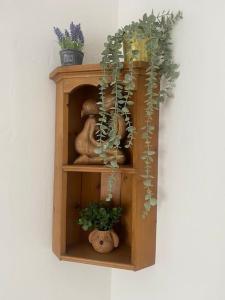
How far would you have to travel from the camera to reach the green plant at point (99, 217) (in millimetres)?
1055

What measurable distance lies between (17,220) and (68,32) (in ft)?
2.38

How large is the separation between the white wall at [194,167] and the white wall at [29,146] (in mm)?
376

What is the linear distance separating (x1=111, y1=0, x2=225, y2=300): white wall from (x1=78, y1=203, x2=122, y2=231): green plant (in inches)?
6.6

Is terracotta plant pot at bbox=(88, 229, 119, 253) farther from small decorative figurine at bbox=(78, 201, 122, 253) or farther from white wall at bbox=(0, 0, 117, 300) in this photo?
white wall at bbox=(0, 0, 117, 300)

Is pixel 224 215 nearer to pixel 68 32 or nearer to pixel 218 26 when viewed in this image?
pixel 218 26

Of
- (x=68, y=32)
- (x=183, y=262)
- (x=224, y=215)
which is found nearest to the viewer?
(x=224, y=215)

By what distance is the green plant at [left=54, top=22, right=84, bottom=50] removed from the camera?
103 cm

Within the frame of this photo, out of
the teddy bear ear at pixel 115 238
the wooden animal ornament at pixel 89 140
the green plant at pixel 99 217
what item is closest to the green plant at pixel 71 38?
the wooden animal ornament at pixel 89 140

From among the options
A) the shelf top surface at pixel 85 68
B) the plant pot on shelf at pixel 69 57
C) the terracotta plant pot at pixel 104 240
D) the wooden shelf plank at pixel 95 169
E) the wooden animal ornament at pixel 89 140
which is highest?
the plant pot on shelf at pixel 69 57

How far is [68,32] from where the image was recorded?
1.11 meters

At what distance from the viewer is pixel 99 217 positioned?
1.06 metres

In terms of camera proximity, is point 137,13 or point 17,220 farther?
point 137,13

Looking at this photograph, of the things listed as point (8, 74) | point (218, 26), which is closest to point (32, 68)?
point (8, 74)

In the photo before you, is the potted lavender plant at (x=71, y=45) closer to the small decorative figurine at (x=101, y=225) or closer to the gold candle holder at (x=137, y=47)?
the gold candle holder at (x=137, y=47)
